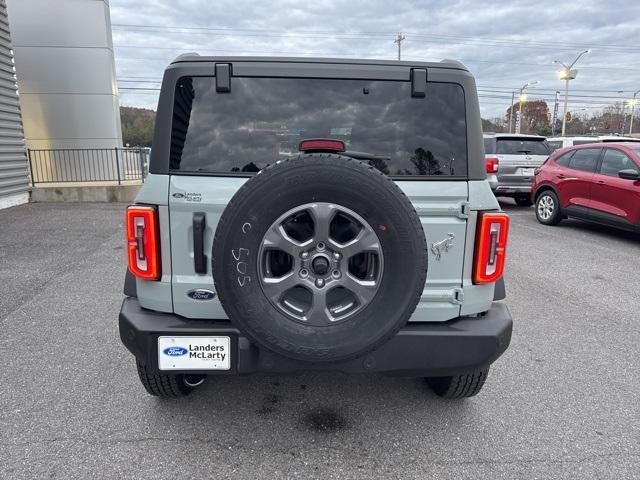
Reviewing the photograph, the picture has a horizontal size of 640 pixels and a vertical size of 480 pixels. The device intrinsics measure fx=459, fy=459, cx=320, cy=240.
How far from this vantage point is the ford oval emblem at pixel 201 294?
2287 millimetres

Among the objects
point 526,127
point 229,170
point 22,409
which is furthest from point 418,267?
point 526,127

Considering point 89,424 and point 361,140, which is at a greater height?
point 361,140

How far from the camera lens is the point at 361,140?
2.32m

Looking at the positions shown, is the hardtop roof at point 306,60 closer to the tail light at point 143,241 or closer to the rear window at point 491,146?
the tail light at point 143,241

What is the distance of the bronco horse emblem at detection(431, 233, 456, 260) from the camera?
2.30 m

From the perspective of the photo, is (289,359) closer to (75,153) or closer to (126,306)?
(126,306)

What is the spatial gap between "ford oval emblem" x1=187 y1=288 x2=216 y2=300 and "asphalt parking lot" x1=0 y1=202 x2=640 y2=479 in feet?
2.69

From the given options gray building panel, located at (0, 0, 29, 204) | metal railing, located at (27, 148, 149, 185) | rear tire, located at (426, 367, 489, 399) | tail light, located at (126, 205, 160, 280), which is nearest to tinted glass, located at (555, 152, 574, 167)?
rear tire, located at (426, 367, 489, 399)

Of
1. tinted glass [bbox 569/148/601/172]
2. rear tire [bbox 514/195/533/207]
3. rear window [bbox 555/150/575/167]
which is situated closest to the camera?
tinted glass [bbox 569/148/601/172]

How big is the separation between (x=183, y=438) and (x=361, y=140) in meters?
1.86

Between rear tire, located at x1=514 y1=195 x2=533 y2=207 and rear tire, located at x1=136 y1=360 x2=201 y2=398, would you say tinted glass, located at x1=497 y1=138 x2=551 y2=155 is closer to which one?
rear tire, located at x1=514 y1=195 x2=533 y2=207

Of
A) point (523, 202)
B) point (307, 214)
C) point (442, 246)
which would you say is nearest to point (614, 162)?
point (523, 202)

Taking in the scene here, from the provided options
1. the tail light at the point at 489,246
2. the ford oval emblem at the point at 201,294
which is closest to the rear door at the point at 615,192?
the tail light at the point at 489,246

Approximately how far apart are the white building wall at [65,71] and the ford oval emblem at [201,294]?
13.1m
